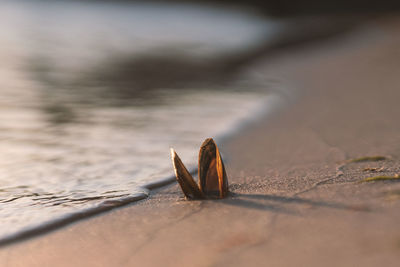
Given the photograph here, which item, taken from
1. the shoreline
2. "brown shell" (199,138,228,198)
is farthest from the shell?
the shoreline

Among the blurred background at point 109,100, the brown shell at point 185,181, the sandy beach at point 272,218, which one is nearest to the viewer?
the sandy beach at point 272,218

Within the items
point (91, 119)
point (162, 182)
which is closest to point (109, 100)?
point (91, 119)

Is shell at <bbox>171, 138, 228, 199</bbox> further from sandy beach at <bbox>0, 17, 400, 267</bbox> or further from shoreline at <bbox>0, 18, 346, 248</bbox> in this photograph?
shoreline at <bbox>0, 18, 346, 248</bbox>

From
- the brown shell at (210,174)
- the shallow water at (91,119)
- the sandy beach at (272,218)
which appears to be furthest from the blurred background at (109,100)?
the brown shell at (210,174)

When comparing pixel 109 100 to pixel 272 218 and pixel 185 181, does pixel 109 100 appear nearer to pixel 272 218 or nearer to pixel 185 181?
pixel 185 181

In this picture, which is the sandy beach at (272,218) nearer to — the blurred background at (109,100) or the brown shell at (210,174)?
the brown shell at (210,174)

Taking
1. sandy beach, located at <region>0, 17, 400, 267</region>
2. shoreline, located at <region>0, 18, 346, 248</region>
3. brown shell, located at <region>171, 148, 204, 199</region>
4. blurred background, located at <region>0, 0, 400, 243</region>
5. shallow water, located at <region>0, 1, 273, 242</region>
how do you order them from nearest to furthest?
sandy beach, located at <region>0, 17, 400, 267</region>, shoreline, located at <region>0, 18, 346, 248</region>, brown shell, located at <region>171, 148, 204, 199</region>, shallow water, located at <region>0, 1, 273, 242</region>, blurred background, located at <region>0, 0, 400, 243</region>
